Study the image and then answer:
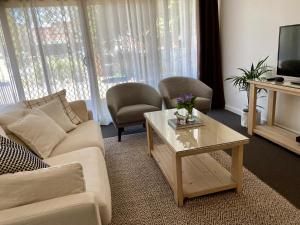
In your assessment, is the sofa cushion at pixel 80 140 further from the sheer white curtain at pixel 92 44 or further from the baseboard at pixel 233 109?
the baseboard at pixel 233 109

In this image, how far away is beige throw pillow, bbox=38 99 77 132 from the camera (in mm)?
2535

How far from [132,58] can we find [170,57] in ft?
2.28

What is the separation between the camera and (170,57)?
14.2 feet

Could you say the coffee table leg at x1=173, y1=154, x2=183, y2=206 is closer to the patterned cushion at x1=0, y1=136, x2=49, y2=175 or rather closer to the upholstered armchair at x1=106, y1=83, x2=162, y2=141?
the patterned cushion at x1=0, y1=136, x2=49, y2=175

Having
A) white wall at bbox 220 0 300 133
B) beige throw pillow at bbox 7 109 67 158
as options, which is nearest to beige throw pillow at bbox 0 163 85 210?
beige throw pillow at bbox 7 109 67 158

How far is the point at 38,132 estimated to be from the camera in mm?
2117

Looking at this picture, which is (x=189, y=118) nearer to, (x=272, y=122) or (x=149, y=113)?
(x=149, y=113)

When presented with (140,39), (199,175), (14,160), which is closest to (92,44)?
(140,39)

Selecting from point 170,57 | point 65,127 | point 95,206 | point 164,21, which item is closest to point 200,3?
point 164,21

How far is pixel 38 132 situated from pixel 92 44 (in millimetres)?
2239

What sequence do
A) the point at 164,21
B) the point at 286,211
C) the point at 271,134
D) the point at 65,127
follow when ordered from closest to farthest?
the point at 286,211, the point at 65,127, the point at 271,134, the point at 164,21

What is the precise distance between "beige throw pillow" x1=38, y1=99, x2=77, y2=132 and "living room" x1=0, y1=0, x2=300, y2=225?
0.01m

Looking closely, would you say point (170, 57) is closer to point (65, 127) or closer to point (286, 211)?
point (65, 127)

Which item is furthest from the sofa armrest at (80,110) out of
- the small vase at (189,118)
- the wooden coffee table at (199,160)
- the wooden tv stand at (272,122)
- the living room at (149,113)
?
the wooden tv stand at (272,122)
